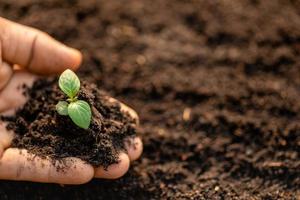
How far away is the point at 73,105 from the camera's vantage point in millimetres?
2051

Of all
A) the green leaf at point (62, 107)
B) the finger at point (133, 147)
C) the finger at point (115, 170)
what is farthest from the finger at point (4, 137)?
the finger at point (133, 147)

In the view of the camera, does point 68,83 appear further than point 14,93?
No

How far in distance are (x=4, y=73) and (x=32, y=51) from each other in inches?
7.3

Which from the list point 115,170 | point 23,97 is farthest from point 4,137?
point 115,170

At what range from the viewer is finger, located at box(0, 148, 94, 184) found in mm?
2105

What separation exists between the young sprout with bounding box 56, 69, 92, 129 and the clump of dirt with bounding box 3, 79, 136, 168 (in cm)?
6

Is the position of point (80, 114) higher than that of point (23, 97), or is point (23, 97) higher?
point (80, 114)

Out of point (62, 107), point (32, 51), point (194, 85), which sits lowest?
point (194, 85)

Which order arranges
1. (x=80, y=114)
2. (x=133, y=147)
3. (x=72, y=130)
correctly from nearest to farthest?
(x=80, y=114)
(x=72, y=130)
(x=133, y=147)

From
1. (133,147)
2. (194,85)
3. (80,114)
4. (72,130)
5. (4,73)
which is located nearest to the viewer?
(80,114)

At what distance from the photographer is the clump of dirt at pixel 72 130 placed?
7.06ft

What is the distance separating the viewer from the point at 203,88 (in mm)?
2846

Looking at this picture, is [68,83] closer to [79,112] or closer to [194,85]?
[79,112]

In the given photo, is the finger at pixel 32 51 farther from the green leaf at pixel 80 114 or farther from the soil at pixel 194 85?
the green leaf at pixel 80 114
